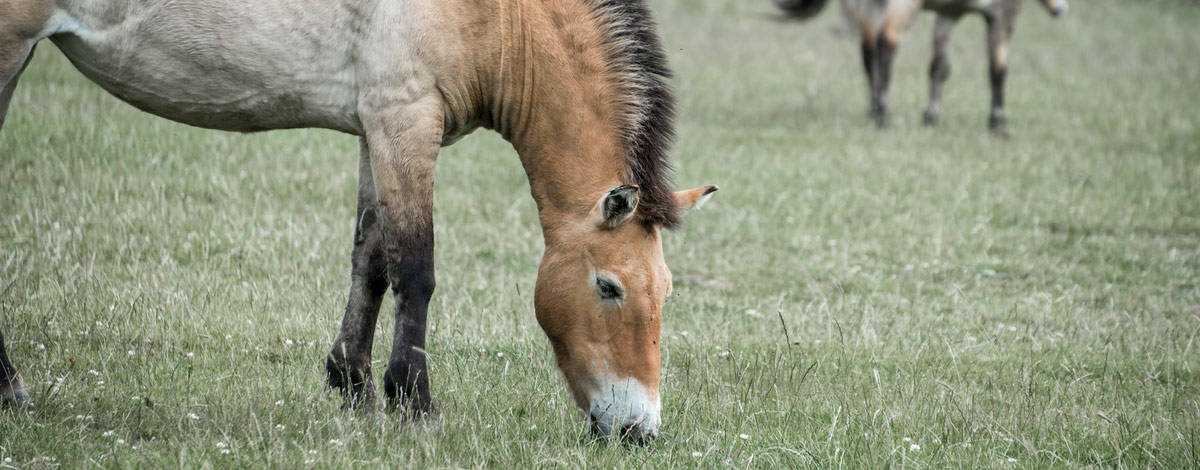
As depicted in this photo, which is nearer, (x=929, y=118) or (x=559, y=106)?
(x=559, y=106)

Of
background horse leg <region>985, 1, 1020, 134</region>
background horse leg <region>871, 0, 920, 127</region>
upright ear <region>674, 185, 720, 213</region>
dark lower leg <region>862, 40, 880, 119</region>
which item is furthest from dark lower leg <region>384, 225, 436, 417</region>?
background horse leg <region>985, 1, 1020, 134</region>

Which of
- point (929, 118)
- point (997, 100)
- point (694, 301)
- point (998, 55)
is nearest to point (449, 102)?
point (694, 301)

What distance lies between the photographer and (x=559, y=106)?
3.76 meters

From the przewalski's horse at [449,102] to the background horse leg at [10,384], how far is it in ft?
2.96

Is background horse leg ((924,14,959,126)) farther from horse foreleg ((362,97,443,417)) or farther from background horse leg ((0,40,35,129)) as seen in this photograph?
background horse leg ((0,40,35,129))

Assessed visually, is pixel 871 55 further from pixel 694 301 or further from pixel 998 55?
pixel 694 301

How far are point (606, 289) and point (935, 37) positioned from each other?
9.30 meters

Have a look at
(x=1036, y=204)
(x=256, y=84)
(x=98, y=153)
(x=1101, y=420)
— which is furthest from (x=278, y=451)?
(x=1036, y=204)

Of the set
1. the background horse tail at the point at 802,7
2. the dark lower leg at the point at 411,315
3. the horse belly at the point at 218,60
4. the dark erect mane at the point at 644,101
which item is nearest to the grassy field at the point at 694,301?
the dark lower leg at the point at 411,315

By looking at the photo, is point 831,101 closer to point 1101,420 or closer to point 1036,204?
point 1036,204

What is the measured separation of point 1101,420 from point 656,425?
72.8 inches

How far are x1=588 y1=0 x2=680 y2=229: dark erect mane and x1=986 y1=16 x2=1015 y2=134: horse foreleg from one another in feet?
27.0

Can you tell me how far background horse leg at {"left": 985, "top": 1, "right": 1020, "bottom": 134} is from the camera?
11312mm

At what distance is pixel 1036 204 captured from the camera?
8312mm
